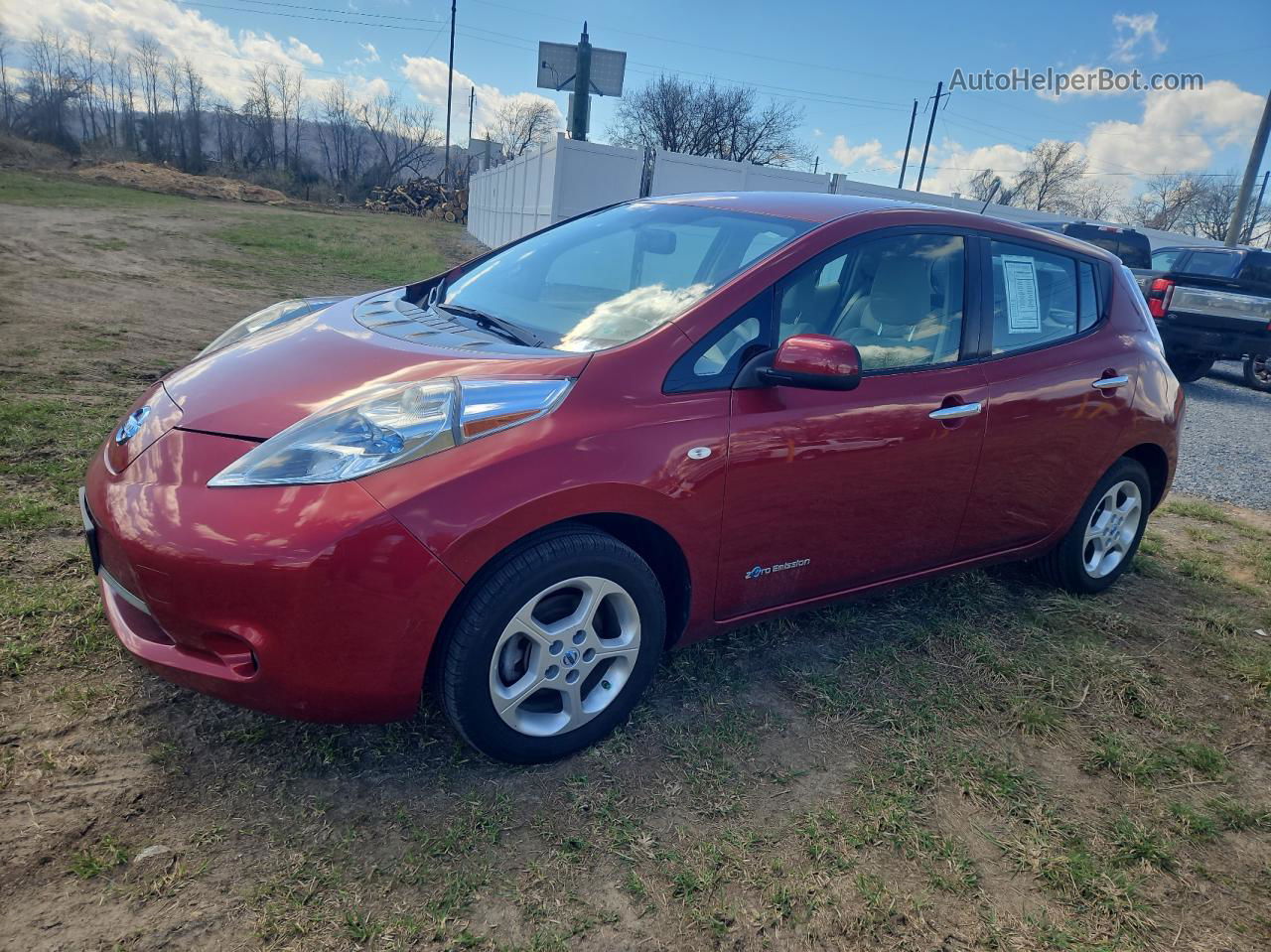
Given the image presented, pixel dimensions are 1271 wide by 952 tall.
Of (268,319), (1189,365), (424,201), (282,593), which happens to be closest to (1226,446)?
(1189,365)

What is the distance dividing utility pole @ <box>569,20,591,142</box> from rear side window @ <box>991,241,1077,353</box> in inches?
672

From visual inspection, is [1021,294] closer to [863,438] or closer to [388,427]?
[863,438]

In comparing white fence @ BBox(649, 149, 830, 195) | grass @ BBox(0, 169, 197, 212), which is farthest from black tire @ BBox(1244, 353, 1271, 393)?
grass @ BBox(0, 169, 197, 212)

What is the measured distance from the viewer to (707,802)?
7.80 feet

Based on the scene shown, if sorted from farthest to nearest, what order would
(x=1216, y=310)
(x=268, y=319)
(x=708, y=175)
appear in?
(x=708, y=175), (x=1216, y=310), (x=268, y=319)

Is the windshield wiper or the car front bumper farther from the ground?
the windshield wiper

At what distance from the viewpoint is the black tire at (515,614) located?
219 centimetres

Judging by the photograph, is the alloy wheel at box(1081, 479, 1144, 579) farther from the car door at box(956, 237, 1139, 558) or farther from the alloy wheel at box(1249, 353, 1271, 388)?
the alloy wheel at box(1249, 353, 1271, 388)

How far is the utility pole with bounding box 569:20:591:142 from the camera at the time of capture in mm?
19812

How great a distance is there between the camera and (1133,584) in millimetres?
4316

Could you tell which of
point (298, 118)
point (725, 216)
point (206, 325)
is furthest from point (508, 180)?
point (298, 118)

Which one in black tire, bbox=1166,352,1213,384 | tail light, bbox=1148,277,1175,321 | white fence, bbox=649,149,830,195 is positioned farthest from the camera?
white fence, bbox=649,149,830,195

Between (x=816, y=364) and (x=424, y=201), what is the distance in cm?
4853

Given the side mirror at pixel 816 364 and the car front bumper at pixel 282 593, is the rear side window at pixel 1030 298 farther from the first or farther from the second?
the car front bumper at pixel 282 593
